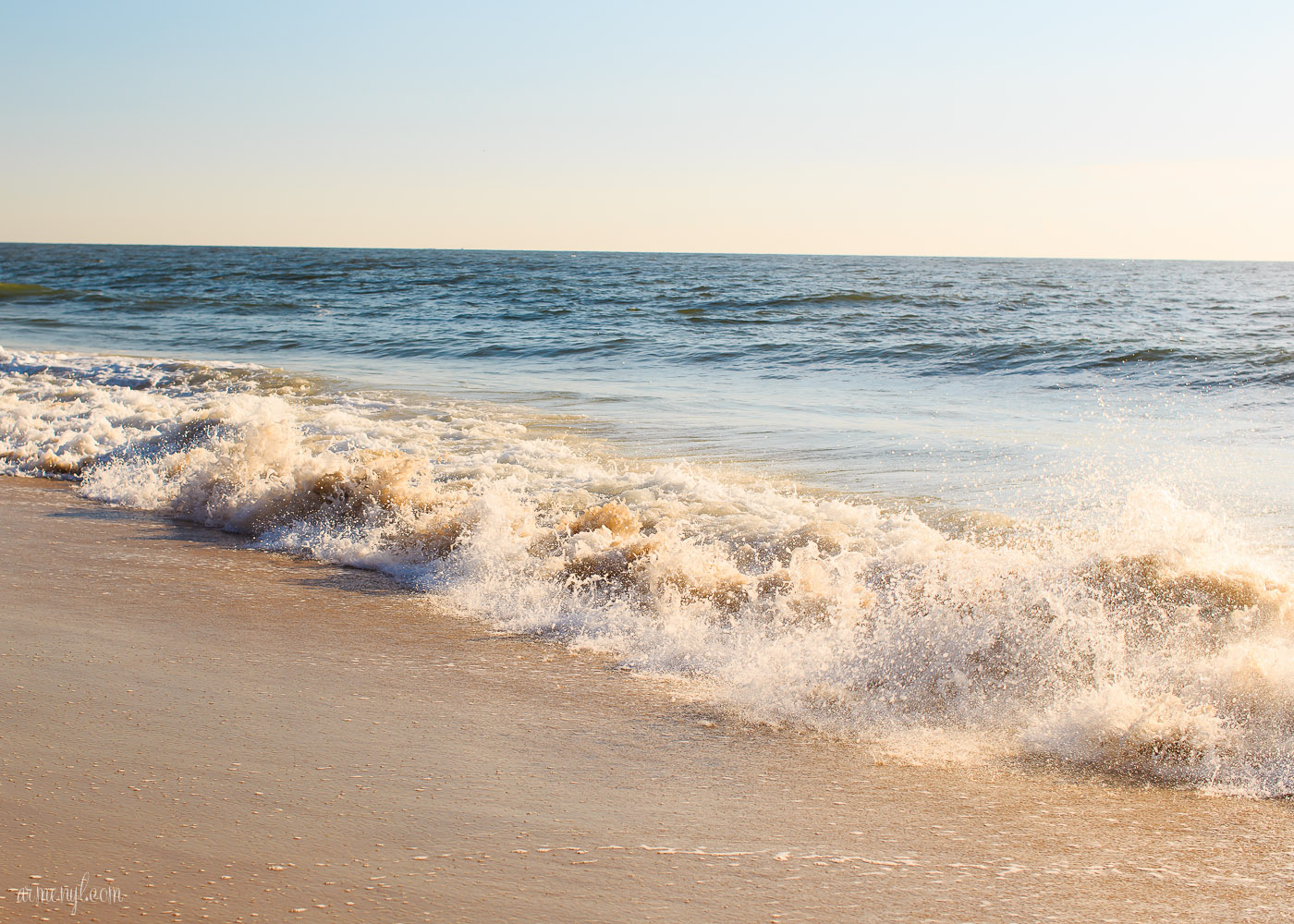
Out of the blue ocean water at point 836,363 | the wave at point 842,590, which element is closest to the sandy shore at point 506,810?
the wave at point 842,590

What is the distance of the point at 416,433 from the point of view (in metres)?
8.61

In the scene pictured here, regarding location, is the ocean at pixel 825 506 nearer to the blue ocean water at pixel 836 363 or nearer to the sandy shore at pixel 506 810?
the blue ocean water at pixel 836 363

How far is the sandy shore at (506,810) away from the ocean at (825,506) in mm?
318

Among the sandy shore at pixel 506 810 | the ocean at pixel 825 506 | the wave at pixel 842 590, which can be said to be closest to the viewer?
the sandy shore at pixel 506 810

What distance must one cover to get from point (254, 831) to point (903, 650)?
233 centimetres

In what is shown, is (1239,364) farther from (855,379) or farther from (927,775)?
(927,775)

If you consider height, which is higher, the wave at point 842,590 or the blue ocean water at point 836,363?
the blue ocean water at point 836,363

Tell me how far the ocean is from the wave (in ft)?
0.04

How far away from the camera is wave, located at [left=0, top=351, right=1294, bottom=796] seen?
3.20 m

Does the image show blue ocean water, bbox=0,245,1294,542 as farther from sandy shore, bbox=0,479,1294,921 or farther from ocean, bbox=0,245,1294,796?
sandy shore, bbox=0,479,1294,921

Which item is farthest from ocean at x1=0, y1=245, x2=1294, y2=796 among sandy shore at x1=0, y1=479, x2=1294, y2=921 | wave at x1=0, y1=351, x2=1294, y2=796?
sandy shore at x1=0, y1=479, x2=1294, y2=921

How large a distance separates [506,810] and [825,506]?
3.34m

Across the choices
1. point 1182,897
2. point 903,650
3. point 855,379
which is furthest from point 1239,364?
point 1182,897

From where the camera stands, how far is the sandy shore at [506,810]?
7.52ft
